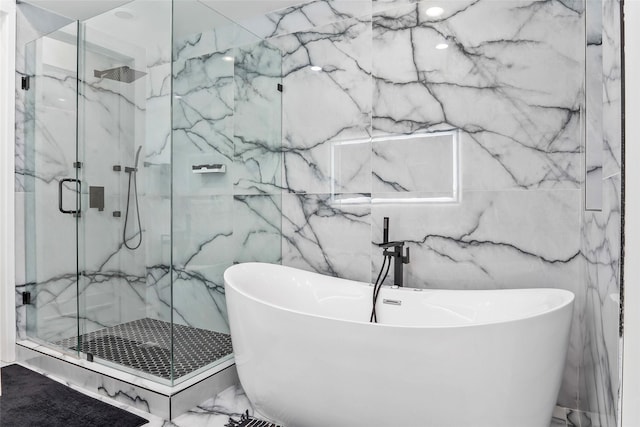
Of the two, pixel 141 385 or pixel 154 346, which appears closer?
pixel 141 385

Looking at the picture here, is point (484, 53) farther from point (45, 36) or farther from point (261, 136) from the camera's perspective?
point (45, 36)

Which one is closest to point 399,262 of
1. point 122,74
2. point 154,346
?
point 154,346

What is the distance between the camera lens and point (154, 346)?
2160 mm

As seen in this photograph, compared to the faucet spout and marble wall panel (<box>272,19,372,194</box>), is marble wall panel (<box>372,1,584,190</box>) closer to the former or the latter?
marble wall panel (<box>272,19,372,194</box>)

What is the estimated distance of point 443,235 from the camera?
2.30 meters

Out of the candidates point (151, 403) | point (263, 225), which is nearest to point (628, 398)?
point (151, 403)

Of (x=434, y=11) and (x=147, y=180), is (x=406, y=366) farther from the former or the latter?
(x=434, y=11)

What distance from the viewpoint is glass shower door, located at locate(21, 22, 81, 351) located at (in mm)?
2570

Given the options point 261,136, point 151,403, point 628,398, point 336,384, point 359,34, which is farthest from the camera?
point 261,136

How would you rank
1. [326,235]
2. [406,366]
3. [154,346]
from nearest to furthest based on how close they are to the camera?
[406,366] → [154,346] → [326,235]

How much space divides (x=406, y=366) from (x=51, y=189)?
8.43 ft

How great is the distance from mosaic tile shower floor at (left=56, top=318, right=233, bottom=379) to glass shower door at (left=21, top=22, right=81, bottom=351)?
0.32 meters

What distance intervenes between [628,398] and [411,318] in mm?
1270

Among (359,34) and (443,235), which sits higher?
(359,34)
